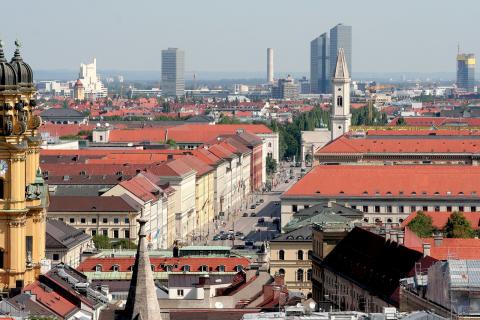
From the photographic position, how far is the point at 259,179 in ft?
636

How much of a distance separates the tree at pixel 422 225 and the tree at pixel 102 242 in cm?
1722

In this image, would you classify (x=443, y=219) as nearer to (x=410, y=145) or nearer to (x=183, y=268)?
(x=183, y=268)

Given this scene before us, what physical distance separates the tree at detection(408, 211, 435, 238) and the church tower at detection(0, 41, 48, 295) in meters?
52.2

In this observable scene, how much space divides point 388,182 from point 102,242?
109ft

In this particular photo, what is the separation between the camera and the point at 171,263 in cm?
7969

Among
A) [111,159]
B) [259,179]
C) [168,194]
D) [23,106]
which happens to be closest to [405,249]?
[23,106]

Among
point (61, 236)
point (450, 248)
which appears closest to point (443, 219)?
point (61, 236)

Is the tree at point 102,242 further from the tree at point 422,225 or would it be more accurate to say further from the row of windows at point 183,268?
the row of windows at point 183,268

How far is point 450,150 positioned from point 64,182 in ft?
171

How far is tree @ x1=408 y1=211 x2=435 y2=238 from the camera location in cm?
10706

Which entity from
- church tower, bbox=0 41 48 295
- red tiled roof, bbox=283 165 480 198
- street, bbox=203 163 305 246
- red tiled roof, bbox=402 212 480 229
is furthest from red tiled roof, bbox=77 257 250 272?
red tiled roof, bbox=283 165 480 198

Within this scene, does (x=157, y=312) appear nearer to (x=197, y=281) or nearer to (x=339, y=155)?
(x=197, y=281)

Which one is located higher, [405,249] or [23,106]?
[23,106]

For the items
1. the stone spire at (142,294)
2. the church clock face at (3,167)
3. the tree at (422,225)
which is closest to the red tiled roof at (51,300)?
the church clock face at (3,167)
